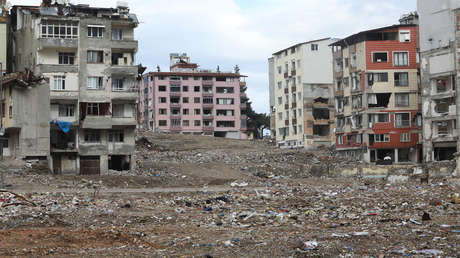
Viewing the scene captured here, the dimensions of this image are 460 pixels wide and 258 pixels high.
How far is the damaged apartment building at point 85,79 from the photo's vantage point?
57500mm

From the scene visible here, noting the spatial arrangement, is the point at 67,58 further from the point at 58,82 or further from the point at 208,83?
the point at 208,83

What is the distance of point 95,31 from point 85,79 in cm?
429

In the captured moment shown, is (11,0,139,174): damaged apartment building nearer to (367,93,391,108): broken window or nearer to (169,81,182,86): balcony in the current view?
(367,93,391,108): broken window

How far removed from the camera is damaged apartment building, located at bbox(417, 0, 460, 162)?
63.1 meters

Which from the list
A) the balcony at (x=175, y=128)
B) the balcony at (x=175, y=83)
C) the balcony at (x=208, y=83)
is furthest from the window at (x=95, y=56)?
the balcony at (x=208, y=83)

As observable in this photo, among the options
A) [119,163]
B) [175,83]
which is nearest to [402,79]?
[119,163]

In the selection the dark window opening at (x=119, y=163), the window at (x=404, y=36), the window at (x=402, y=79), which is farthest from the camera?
the window at (x=402, y=79)

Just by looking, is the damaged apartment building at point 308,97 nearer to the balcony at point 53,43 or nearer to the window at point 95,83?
the window at point 95,83

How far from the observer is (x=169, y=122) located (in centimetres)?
11088

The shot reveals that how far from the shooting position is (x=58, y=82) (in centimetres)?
5753

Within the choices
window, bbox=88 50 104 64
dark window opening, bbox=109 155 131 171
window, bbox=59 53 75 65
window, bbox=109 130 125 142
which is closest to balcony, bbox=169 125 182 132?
dark window opening, bbox=109 155 131 171

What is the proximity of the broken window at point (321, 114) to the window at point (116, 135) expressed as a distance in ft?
124

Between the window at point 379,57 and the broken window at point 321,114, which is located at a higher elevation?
the window at point 379,57

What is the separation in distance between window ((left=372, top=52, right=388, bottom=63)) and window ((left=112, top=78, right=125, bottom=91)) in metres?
29.3
